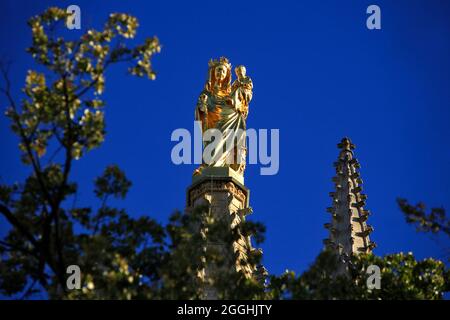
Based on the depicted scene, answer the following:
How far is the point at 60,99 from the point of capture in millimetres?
19609

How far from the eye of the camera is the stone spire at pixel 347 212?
3195 cm

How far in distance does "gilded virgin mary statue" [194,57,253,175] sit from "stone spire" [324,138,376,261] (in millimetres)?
3981

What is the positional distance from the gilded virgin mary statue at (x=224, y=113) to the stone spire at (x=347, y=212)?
398cm

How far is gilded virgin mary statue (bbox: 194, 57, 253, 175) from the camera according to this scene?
30083mm

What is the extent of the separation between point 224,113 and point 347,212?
17.8ft

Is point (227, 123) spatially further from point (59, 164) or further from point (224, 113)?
point (59, 164)

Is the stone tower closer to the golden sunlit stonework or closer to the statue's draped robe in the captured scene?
the golden sunlit stonework

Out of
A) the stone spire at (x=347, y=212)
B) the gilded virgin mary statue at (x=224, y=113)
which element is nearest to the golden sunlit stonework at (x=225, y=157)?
the gilded virgin mary statue at (x=224, y=113)

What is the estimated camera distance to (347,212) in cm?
3347

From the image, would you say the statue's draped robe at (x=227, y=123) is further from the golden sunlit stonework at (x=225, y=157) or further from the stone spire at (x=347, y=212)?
the stone spire at (x=347, y=212)

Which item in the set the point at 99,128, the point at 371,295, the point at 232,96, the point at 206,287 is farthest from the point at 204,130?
the point at 99,128
